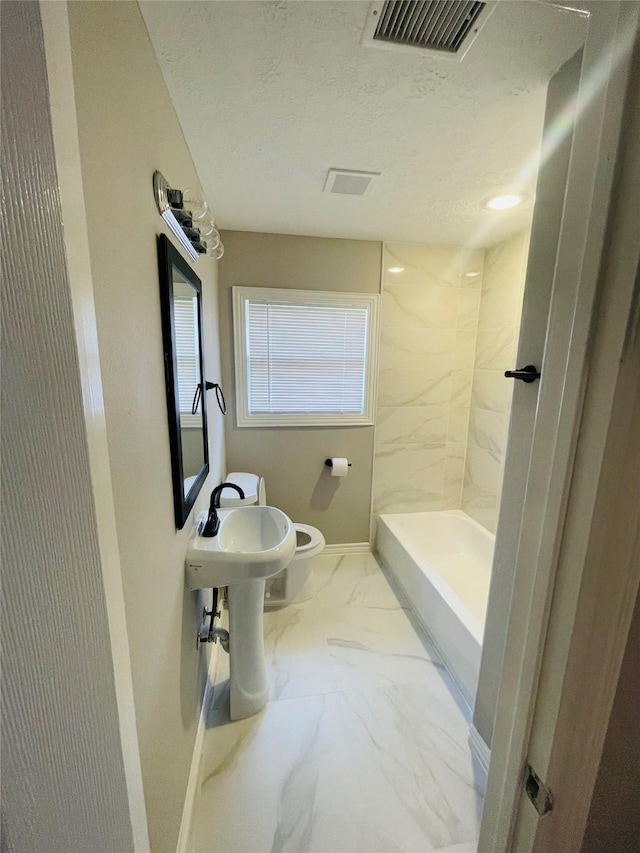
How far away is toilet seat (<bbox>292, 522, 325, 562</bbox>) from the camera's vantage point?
7.08 ft

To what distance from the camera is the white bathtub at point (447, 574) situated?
1625mm

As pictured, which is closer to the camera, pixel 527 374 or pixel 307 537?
pixel 527 374

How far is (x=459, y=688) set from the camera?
1.64 meters

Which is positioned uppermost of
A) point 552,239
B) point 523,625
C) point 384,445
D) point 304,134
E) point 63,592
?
point 304,134

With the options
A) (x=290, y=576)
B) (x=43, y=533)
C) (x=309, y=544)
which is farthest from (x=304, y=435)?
(x=43, y=533)

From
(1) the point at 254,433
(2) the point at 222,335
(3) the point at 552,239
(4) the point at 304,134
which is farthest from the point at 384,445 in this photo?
(4) the point at 304,134

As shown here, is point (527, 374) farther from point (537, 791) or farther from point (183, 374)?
point (183, 374)

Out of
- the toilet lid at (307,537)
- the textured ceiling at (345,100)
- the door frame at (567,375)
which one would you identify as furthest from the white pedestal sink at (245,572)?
the textured ceiling at (345,100)

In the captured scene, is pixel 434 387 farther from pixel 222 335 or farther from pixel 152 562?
pixel 152 562

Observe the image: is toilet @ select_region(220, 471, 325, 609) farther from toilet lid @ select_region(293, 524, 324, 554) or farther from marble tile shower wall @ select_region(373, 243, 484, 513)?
marble tile shower wall @ select_region(373, 243, 484, 513)

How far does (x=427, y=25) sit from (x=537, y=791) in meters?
1.66

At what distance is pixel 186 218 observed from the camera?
112 centimetres

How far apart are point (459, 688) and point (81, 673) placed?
183 centimetres

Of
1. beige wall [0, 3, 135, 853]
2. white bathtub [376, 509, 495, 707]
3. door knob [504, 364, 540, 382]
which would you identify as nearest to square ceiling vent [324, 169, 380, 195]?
door knob [504, 364, 540, 382]
